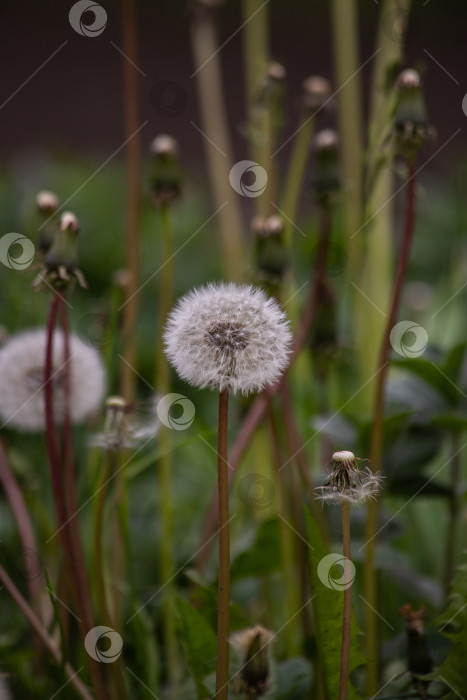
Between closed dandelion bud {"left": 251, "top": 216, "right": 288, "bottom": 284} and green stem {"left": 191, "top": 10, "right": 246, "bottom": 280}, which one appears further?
green stem {"left": 191, "top": 10, "right": 246, "bottom": 280}

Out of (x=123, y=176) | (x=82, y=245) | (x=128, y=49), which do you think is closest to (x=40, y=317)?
(x=128, y=49)

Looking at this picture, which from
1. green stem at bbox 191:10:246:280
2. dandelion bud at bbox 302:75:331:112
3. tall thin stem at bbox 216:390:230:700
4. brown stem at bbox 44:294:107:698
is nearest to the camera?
tall thin stem at bbox 216:390:230:700

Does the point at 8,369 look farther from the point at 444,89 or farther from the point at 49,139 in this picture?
the point at 444,89

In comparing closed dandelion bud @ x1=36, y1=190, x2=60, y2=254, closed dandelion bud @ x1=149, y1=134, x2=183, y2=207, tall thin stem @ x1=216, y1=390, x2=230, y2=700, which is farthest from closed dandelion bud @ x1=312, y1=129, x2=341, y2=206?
tall thin stem @ x1=216, y1=390, x2=230, y2=700

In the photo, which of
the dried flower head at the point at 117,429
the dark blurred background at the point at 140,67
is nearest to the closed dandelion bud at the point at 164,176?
the dried flower head at the point at 117,429

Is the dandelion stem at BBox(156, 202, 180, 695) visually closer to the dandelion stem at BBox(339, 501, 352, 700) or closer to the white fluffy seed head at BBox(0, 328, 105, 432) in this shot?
the white fluffy seed head at BBox(0, 328, 105, 432)

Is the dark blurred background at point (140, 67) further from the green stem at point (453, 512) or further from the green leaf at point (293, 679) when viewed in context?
the green leaf at point (293, 679)

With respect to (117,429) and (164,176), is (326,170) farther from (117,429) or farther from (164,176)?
(117,429)
